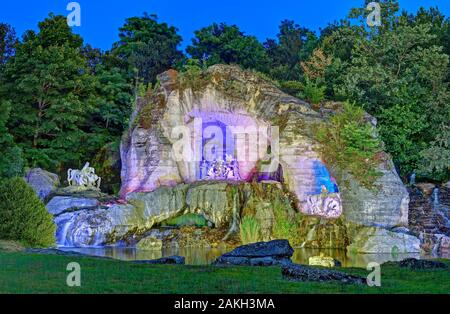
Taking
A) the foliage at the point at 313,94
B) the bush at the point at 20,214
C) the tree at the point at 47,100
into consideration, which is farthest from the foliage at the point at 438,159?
the bush at the point at 20,214

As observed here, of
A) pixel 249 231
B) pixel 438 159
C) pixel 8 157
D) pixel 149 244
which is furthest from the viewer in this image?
pixel 438 159

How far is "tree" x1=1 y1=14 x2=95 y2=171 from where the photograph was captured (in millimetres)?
31422

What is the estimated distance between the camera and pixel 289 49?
1966 inches

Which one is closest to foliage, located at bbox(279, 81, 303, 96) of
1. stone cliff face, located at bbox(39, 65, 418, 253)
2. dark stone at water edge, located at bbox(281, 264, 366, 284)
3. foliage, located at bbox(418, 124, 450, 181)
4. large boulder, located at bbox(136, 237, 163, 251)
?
stone cliff face, located at bbox(39, 65, 418, 253)

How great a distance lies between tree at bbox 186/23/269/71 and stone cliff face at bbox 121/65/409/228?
47.4 feet

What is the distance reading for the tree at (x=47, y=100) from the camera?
31.4 m

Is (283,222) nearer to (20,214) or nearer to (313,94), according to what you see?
(313,94)

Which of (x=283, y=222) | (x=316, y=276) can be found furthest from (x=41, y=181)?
(x=316, y=276)

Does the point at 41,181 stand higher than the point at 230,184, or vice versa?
the point at 41,181

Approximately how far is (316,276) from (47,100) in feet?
83.4

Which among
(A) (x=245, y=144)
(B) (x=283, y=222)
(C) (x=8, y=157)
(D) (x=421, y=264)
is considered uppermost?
(A) (x=245, y=144)

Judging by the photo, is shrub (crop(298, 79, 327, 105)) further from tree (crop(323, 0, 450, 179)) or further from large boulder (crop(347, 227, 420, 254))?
large boulder (crop(347, 227, 420, 254))

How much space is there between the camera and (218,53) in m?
43.0

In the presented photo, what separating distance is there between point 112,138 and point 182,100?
8.45 m
